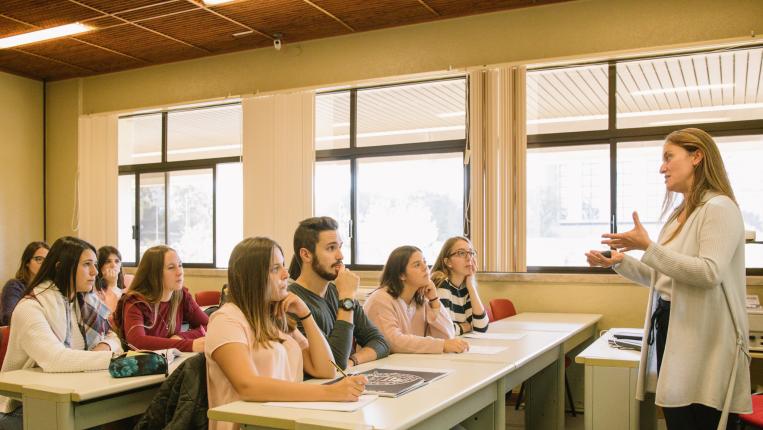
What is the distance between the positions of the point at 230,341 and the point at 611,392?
1655mm

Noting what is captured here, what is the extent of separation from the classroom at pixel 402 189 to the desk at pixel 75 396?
0.04 ft

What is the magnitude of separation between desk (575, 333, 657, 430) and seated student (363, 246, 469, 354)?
0.79 metres

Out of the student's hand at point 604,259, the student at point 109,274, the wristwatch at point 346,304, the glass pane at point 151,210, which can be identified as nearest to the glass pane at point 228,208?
the glass pane at point 151,210

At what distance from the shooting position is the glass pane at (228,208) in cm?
705

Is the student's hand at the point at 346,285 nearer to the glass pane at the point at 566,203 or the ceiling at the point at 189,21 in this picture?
the glass pane at the point at 566,203

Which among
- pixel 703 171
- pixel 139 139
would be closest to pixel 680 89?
pixel 703 171

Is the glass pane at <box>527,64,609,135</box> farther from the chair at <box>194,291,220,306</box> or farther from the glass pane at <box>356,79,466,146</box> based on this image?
the chair at <box>194,291,220,306</box>

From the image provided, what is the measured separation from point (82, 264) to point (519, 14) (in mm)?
4110

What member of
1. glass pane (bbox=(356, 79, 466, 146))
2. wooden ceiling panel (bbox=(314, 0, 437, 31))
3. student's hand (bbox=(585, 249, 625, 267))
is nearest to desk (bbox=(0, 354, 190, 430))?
student's hand (bbox=(585, 249, 625, 267))

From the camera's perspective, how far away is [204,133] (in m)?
7.34

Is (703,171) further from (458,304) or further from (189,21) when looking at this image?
(189,21)

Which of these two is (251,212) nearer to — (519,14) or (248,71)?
(248,71)

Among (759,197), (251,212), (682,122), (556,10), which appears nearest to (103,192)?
(251,212)

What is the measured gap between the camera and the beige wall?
765 cm
